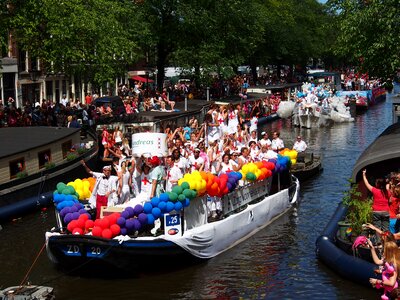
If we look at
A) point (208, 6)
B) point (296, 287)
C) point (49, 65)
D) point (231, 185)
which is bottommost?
point (296, 287)

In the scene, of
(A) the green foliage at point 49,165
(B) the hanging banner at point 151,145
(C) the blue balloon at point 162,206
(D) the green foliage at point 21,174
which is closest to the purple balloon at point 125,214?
(C) the blue balloon at point 162,206

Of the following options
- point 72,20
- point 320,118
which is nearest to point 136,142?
point 72,20

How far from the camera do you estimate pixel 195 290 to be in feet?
58.6

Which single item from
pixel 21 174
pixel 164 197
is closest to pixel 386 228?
pixel 164 197

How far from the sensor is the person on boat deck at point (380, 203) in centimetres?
1803

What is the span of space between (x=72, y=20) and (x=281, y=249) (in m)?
20.4

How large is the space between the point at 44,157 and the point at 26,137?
1.05m

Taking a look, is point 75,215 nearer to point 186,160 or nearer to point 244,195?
point 186,160

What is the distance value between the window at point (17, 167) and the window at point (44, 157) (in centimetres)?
112

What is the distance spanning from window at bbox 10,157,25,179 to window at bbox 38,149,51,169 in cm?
112

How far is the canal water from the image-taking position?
17594 mm

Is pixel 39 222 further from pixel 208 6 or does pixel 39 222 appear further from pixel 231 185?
pixel 208 6

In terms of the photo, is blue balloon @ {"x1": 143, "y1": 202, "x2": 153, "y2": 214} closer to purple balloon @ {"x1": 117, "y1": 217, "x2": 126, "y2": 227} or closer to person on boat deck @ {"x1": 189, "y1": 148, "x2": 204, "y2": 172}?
purple balloon @ {"x1": 117, "y1": 217, "x2": 126, "y2": 227}

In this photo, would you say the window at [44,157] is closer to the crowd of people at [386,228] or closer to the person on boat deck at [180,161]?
the person on boat deck at [180,161]
